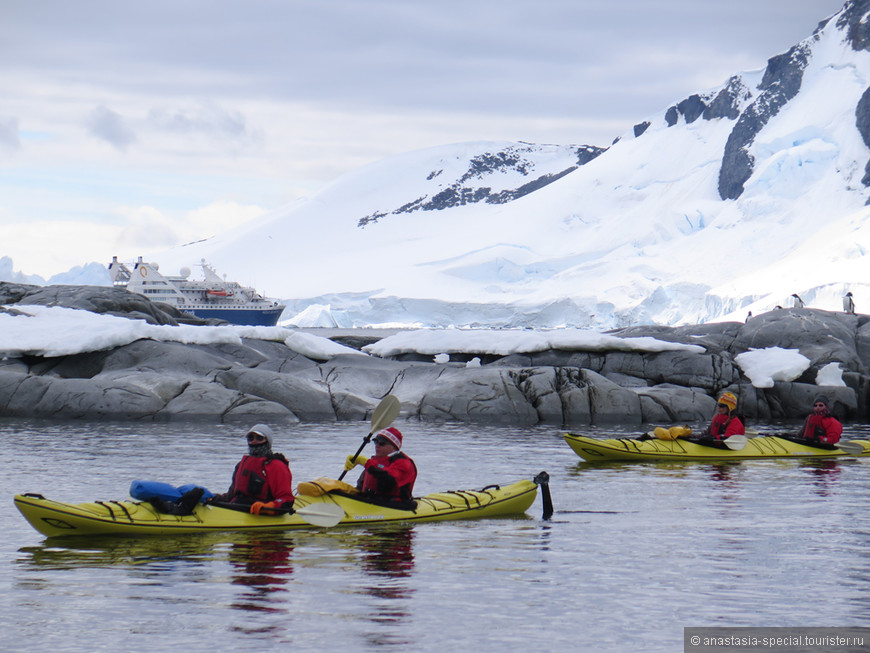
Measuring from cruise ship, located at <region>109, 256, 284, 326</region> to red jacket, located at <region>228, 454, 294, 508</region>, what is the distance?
65.9 m

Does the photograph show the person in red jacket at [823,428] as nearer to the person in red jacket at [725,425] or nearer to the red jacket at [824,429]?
the red jacket at [824,429]

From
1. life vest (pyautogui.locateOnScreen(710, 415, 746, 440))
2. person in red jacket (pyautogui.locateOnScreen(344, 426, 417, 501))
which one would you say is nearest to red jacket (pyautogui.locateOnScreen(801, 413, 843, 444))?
life vest (pyautogui.locateOnScreen(710, 415, 746, 440))

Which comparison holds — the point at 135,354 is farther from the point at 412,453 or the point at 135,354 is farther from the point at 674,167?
the point at 674,167

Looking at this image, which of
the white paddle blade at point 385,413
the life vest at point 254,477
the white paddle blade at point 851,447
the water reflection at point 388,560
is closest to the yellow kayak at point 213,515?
the life vest at point 254,477

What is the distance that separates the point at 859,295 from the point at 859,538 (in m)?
77.8

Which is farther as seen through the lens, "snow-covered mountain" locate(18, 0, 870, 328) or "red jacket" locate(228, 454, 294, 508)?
"snow-covered mountain" locate(18, 0, 870, 328)

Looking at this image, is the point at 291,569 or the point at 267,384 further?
the point at 267,384

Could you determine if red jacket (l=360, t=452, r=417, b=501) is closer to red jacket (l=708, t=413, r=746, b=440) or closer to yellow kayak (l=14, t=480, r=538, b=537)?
yellow kayak (l=14, t=480, r=538, b=537)

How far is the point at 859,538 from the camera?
1176cm

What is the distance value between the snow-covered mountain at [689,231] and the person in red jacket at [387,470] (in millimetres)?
77171

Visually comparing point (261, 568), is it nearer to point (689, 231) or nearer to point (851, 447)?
point (851, 447)

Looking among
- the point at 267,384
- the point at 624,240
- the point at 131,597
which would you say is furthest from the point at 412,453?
the point at 624,240

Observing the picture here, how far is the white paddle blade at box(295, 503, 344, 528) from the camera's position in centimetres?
1144

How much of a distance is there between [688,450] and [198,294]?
213ft
